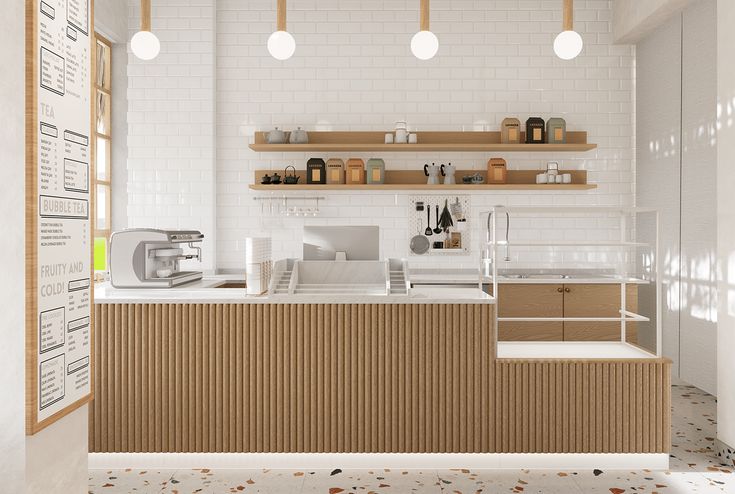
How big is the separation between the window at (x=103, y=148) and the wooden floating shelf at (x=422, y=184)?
141 centimetres

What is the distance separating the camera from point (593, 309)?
4992 mm

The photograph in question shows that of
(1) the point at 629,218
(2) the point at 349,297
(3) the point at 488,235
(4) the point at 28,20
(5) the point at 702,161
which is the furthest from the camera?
(1) the point at 629,218

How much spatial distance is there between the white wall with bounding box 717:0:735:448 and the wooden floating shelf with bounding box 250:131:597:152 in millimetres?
2008

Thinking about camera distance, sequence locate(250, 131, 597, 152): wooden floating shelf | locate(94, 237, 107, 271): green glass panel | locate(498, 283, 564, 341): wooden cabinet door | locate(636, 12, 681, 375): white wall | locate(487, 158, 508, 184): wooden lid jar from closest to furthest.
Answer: locate(636, 12, 681, 375): white wall, locate(498, 283, 564, 341): wooden cabinet door, locate(94, 237, 107, 271): green glass panel, locate(250, 131, 597, 152): wooden floating shelf, locate(487, 158, 508, 184): wooden lid jar

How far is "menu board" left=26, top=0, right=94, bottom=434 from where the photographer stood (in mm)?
1429

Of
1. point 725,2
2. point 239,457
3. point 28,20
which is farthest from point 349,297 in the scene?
point 725,2

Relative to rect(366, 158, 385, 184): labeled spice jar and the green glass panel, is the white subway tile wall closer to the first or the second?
rect(366, 158, 385, 184): labeled spice jar

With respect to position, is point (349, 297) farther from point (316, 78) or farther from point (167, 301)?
point (316, 78)

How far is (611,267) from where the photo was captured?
5672 millimetres

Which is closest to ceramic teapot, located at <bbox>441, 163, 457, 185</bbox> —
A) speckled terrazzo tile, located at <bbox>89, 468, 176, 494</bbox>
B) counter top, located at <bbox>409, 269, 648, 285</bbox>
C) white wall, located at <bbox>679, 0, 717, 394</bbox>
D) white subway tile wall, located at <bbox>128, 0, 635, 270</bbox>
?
white subway tile wall, located at <bbox>128, 0, 635, 270</bbox>

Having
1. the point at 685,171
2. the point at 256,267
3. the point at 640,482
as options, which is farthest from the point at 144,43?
the point at 685,171

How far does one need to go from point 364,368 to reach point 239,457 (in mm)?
838

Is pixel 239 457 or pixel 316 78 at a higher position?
pixel 316 78

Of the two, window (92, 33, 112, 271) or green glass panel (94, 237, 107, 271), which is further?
window (92, 33, 112, 271)
